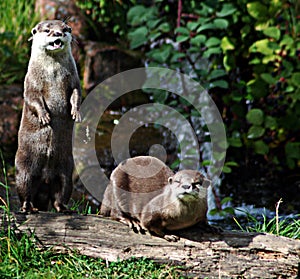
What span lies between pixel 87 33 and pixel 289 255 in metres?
5.82

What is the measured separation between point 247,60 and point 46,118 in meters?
4.12

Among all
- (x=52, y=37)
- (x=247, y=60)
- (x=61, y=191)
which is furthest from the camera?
(x=247, y=60)

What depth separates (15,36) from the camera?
330 inches

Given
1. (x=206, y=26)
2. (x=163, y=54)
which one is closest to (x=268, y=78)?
(x=206, y=26)

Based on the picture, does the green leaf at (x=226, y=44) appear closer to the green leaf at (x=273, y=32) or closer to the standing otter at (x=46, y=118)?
the green leaf at (x=273, y=32)

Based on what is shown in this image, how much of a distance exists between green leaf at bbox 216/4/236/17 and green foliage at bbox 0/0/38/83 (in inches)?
119

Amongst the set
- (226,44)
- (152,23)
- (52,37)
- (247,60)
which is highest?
(152,23)

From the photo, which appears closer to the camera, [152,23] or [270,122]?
[152,23]

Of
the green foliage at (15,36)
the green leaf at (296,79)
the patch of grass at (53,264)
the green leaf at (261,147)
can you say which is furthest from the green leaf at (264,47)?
the patch of grass at (53,264)

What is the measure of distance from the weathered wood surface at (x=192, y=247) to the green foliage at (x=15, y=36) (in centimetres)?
439

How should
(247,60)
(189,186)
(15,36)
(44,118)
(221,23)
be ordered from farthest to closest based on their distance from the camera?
(15,36) < (247,60) < (221,23) < (44,118) < (189,186)

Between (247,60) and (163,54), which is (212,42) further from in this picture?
(247,60)

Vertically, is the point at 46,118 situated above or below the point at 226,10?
below

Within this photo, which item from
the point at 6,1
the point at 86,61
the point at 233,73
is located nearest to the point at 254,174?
the point at 233,73
